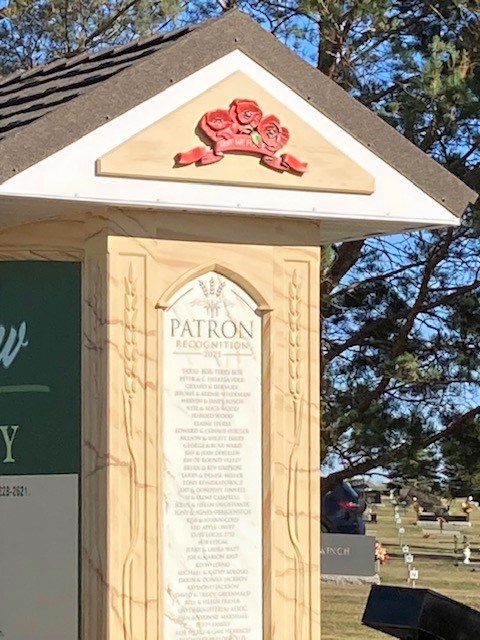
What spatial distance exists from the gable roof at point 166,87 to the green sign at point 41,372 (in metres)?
0.69

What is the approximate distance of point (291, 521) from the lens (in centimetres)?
696

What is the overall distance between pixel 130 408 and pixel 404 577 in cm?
1457

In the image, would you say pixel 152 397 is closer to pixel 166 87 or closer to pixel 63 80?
pixel 166 87

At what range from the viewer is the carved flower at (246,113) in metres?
6.80

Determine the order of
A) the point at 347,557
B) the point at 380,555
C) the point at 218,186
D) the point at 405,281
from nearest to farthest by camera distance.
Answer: the point at 218,186 → the point at 405,281 → the point at 347,557 → the point at 380,555

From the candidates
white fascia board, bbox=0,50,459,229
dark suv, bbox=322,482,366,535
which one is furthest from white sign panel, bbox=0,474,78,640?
dark suv, bbox=322,482,366,535

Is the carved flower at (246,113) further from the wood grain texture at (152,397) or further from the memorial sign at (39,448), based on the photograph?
the memorial sign at (39,448)

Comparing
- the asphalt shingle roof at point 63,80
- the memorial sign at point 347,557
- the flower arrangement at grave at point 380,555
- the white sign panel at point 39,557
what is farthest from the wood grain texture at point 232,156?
the flower arrangement at grave at point 380,555

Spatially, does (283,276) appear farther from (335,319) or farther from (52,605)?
(335,319)

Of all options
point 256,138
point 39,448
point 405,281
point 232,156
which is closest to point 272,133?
point 256,138

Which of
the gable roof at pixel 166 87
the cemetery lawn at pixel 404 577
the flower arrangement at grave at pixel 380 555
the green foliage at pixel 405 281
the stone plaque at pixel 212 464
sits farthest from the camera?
the flower arrangement at grave at pixel 380 555

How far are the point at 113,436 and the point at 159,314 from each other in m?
0.56

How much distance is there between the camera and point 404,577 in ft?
67.7

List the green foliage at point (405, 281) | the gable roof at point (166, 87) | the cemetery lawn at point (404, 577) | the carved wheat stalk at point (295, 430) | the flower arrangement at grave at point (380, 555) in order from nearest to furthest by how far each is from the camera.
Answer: the gable roof at point (166, 87) → the carved wheat stalk at point (295, 430) → the green foliage at point (405, 281) → the cemetery lawn at point (404, 577) → the flower arrangement at grave at point (380, 555)
